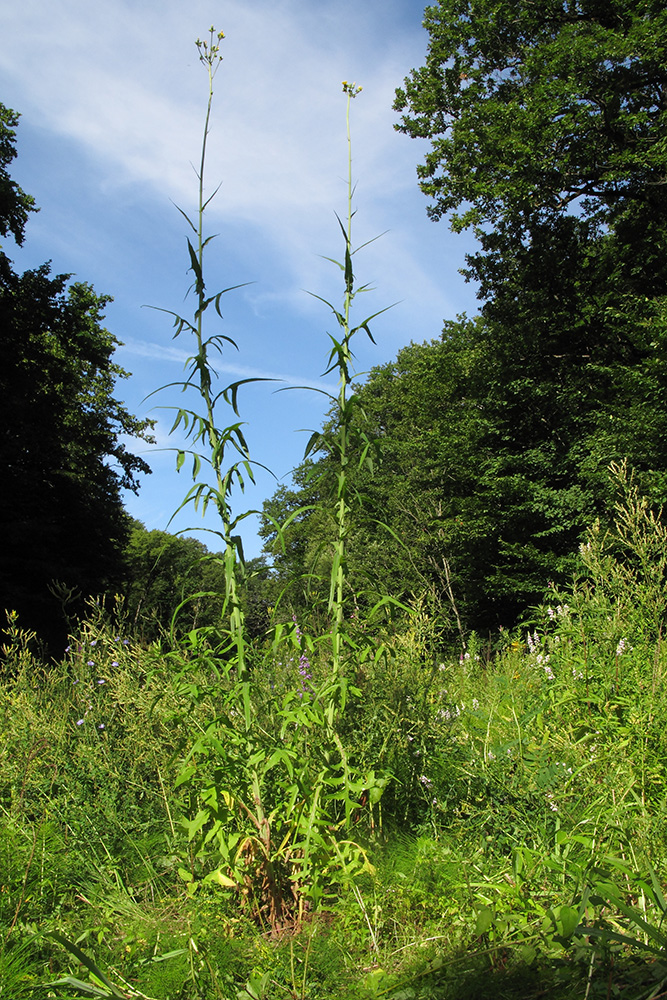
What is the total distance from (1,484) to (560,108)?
16.3 m

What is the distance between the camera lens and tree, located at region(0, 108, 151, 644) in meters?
17.5

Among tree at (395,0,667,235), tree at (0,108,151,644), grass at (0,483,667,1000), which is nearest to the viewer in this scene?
grass at (0,483,667,1000)

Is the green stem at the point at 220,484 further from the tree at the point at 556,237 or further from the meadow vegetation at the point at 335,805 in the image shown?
the tree at the point at 556,237

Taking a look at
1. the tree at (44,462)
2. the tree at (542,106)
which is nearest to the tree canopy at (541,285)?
the tree at (542,106)

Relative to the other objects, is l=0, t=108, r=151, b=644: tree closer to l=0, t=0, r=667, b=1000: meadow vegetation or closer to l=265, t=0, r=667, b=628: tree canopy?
l=265, t=0, r=667, b=628: tree canopy

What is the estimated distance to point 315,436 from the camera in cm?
237

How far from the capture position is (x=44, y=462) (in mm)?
19562

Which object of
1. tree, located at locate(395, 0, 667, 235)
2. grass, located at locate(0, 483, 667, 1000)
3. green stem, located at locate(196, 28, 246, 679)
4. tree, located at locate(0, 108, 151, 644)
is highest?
tree, located at locate(395, 0, 667, 235)

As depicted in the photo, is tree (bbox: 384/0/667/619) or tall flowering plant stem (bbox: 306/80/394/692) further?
tree (bbox: 384/0/667/619)

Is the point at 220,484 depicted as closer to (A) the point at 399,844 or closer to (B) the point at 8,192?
(A) the point at 399,844

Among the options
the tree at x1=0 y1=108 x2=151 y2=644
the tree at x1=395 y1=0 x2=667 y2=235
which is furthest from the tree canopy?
the tree at x1=0 y1=108 x2=151 y2=644

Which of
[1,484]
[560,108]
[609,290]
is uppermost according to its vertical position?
[560,108]

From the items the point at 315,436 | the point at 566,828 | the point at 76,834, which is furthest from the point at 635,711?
the point at 76,834

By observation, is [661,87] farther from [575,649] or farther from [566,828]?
[566,828]
